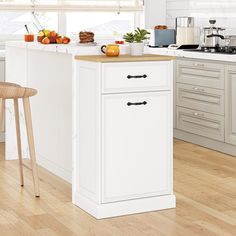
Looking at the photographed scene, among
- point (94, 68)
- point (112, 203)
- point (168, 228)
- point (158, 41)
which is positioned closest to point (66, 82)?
point (94, 68)

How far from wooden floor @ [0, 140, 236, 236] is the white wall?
2.91 m

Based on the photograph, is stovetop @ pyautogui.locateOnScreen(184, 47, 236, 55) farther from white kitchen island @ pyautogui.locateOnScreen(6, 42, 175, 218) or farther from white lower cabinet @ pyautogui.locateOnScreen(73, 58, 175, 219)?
white lower cabinet @ pyautogui.locateOnScreen(73, 58, 175, 219)

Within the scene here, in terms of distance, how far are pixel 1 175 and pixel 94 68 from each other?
1582 mm

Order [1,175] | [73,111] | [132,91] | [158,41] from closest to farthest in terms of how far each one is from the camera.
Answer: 1. [132,91]
2. [73,111]
3. [1,175]
4. [158,41]

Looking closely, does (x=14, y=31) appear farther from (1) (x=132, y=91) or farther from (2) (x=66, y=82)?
(1) (x=132, y=91)

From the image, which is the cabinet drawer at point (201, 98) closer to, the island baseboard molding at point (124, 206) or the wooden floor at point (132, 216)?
the wooden floor at point (132, 216)

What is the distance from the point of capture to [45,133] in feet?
17.1

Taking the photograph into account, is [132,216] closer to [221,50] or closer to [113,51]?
[113,51]

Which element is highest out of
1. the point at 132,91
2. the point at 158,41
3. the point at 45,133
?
the point at 158,41

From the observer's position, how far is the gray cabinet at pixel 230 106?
5680 millimetres

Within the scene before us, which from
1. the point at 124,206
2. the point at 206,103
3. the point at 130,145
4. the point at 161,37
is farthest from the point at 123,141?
the point at 161,37

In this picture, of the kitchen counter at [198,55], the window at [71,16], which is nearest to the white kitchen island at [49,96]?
the kitchen counter at [198,55]

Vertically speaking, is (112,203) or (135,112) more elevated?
(135,112)

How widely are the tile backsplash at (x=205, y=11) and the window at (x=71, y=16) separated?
0.43 m
